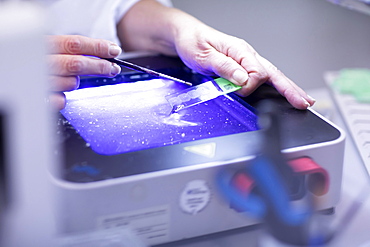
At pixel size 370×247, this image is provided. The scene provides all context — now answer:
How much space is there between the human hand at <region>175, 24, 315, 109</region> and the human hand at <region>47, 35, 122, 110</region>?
7.2 inches

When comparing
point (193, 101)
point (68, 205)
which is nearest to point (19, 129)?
point (68, 205)

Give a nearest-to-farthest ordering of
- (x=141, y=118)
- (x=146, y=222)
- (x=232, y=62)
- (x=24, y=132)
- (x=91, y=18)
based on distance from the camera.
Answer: (x=24, y=132)
(x=146, y=222)
(x=141, y=118)
(x=232, y=62)
(x=91, y=18)

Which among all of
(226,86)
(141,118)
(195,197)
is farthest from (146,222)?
(226,86)

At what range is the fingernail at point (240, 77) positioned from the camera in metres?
0.82

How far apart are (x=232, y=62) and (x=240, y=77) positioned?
0.06 metres

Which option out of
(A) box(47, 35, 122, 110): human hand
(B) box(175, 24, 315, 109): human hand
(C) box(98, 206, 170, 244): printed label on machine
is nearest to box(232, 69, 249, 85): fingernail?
(B) box(175, 24, 315, 109): human hand

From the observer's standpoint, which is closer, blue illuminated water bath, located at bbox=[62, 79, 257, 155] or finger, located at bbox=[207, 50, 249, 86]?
blue illuminated water bath, located at bbox=[62, 79, 257, 155]

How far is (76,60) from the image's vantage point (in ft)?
2.70

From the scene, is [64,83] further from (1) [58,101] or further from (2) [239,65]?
(2) [239,65]

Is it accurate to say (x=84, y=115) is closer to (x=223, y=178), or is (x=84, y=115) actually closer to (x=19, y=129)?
(x=223, y=178)

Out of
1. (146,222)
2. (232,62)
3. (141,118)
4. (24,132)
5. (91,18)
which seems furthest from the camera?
(91,18)

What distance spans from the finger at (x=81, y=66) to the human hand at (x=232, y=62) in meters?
0.19

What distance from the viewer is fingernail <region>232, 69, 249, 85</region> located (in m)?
0.82

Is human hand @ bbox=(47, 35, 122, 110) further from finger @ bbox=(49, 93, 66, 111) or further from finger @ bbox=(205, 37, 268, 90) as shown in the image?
finger @ bbox=(205, 37, 268, 90)
